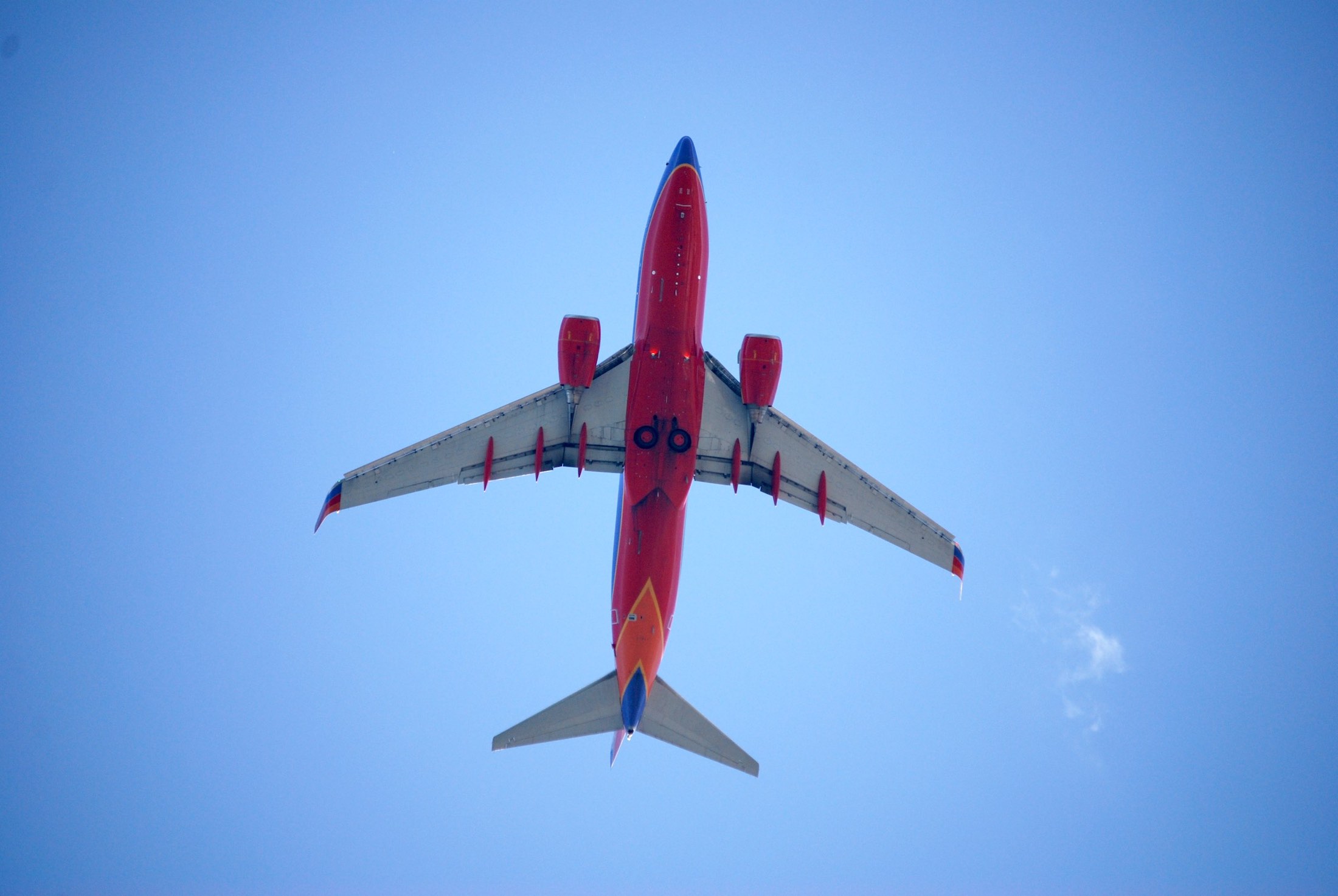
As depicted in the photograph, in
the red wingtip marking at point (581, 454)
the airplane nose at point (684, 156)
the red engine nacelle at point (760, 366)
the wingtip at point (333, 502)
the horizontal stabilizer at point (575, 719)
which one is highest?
the airplane nose at point (684, 156)

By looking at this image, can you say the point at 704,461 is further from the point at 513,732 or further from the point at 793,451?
the point at 513,732

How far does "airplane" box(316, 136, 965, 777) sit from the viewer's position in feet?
127

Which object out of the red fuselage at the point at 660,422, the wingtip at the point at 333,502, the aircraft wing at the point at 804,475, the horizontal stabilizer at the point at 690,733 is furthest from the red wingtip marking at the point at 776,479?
the wingtip at the point at 333,502

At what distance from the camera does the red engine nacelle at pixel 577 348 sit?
38.7m

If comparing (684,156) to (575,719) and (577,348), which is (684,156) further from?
(575,719)

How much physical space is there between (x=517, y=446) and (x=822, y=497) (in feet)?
42.6

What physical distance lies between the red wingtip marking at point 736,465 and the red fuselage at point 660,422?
232 cm

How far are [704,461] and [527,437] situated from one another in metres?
7.51

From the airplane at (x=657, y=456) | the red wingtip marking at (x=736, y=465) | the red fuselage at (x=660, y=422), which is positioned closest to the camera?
the red fuselage at (x=660, y=422)

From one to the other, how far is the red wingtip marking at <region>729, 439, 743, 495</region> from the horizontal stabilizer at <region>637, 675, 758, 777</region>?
861 cm

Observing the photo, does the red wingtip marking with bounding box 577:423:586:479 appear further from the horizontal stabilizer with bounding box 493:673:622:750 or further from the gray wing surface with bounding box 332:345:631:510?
the horizontal stabilizer with bounding box 493:673:622:750

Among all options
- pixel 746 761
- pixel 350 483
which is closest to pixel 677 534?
pixel 746 761

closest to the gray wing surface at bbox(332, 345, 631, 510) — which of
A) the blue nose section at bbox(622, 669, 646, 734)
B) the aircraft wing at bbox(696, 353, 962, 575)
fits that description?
the aircraft wing at bbox(696, 353, 962, 575)

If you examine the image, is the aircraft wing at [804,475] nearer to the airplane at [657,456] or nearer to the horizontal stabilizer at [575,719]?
the airplane at [657,456]
